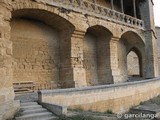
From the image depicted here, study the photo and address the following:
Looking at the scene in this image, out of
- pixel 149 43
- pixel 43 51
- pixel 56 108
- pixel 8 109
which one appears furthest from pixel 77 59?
pixel 149 43

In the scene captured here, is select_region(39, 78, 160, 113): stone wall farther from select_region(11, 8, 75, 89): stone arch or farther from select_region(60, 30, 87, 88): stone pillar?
select_region(11, 8, 75, 89): stone arch

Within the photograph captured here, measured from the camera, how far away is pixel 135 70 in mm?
23547

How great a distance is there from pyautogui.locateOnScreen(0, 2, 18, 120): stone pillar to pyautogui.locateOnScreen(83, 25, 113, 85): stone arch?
7.30 m

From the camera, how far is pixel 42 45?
10.5m

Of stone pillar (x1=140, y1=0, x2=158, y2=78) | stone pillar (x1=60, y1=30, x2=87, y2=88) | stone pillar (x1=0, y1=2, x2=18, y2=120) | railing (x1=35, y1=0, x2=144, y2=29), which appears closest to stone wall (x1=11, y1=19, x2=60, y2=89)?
stone pillar (x1=60, y1=30, x2=87, y2=88)

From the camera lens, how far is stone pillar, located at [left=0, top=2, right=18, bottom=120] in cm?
527

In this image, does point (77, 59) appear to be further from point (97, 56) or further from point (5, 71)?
point (5, 71)

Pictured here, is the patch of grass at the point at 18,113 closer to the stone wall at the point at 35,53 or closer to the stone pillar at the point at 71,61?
the stone wall at the point at 35,53

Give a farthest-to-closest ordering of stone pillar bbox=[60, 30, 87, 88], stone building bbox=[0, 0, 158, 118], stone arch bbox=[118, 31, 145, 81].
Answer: stone arch bbox=[118, 31, 145, 81] → stone pillar bbox=[60, 30, 87, 88] → stone building bbox=[0, 0, 158, 118]

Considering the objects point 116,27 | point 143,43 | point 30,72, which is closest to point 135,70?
→ point 143,43

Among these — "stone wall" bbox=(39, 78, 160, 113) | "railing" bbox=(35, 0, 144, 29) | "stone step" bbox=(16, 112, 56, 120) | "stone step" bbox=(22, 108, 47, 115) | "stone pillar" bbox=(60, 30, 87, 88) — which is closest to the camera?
"stone step" bbox=(16, 112, 56, 120)

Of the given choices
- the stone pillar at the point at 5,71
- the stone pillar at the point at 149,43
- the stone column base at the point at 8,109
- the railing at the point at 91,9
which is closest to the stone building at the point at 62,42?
the railing at the point at 91,9

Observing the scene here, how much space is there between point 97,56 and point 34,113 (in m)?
8.28

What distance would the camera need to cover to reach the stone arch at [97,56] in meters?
12.8
